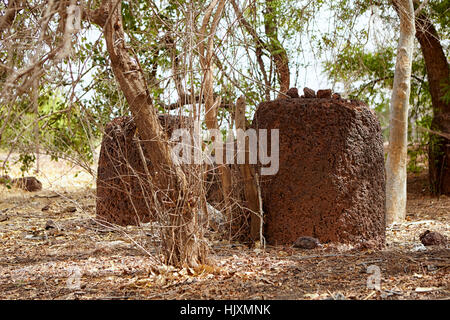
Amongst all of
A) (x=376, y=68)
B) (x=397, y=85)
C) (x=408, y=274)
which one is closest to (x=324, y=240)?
(x=408, y=274)

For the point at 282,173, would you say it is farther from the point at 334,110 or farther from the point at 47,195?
the point at 47,195

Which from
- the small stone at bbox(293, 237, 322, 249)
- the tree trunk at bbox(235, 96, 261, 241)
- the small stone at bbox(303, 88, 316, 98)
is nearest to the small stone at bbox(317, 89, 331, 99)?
the small stone at bbox(303, 88, 316, 98)

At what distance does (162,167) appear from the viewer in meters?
3.53

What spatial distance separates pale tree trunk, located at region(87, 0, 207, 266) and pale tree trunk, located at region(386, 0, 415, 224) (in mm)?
3884

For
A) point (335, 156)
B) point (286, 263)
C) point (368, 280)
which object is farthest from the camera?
point (335, 156)

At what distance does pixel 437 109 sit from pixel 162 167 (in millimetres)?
6532

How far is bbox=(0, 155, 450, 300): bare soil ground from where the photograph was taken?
10.6 feet

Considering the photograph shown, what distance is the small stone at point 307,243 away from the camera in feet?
14.4

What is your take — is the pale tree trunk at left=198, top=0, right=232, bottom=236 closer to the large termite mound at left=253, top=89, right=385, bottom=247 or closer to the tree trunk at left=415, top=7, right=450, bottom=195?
the large termite mound at left=253, top=89, right=385, bottom=247

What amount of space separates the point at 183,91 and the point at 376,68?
6.44 meters

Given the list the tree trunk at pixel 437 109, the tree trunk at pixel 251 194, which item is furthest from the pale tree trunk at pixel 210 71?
the tree trunk at pixel 437 109

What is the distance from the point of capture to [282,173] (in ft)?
14.9

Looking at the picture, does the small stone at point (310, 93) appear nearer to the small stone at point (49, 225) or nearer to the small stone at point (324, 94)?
the small stone at point (324, 94)

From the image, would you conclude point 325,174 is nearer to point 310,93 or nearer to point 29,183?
point 310,93
